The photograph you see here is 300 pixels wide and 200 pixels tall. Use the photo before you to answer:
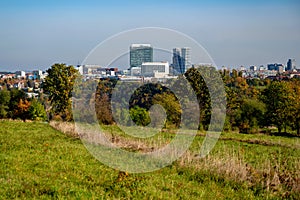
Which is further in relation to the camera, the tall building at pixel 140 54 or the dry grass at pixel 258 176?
the tall building at pixel 140 54

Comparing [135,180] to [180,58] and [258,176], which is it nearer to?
[258,176]

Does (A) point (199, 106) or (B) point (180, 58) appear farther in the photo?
(A) point (199, 106)

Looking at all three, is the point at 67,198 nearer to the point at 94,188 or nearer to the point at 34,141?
the point at 94,188

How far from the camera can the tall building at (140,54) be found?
13.1m

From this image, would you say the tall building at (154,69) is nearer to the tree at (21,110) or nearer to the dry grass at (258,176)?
the dry grass at (258,176)

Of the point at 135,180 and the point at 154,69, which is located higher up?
the point at 154,69

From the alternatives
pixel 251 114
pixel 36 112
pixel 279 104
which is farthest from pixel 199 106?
pixel 36 112

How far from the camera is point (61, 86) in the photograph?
140ft

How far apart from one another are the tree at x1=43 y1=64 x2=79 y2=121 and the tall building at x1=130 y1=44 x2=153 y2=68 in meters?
29.6

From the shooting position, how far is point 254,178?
342 inches

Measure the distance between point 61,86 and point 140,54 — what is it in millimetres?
30804

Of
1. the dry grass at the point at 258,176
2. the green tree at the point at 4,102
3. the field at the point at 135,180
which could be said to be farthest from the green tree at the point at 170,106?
the green tree at the point at 4,102

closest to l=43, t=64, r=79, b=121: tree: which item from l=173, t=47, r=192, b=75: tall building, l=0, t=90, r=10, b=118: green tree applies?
l=0, t=90, r=10, b=118: green tree

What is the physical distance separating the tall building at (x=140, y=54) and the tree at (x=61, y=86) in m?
29.6
